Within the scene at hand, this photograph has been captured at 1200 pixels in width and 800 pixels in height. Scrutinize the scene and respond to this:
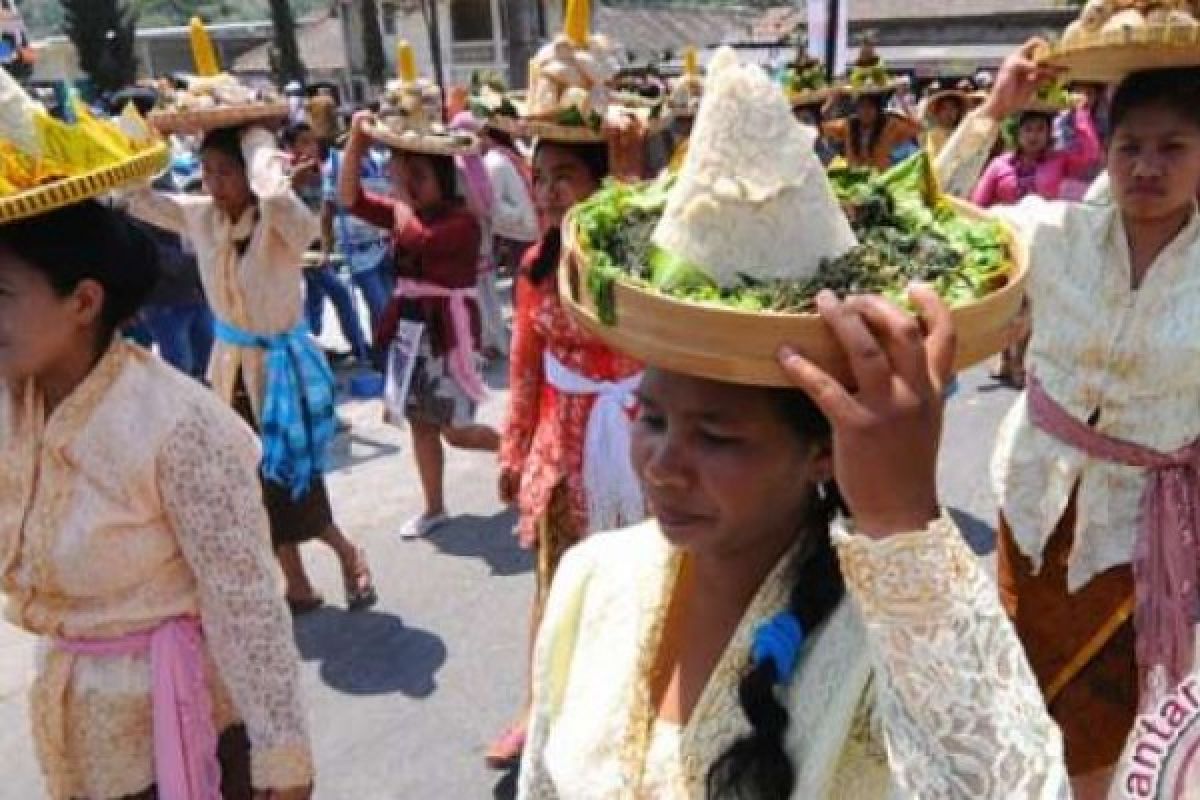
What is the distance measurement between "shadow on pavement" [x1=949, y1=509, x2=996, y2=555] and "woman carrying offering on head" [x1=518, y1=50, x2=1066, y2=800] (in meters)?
3.60

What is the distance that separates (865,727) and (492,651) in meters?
3.15

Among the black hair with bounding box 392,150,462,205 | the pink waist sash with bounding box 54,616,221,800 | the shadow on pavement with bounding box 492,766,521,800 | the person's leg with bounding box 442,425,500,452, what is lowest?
the shadow on pavement with bounding box 492,766,521,800

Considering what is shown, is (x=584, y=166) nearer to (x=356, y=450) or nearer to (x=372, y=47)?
(x=356, y=450)

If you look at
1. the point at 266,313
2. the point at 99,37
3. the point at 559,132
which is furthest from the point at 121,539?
the point at 99,37

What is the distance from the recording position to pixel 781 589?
152 cm

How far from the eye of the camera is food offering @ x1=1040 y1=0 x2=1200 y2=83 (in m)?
2.54

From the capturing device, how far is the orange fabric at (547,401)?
11.0 feet

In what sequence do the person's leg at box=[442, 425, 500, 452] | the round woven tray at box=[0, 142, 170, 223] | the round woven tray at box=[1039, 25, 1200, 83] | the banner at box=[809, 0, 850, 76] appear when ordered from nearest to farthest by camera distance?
the round woven tray at box=[0, 142, 170, 223] → the round woven tray at box=[1039, 25, 1200, 83] → the person's leg at box=[442, 425, 500, 452] → the banner at box=[809, 0, 850, 76]

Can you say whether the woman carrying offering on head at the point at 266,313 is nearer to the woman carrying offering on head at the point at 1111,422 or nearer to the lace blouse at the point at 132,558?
the lace blouse at the point at 132,558

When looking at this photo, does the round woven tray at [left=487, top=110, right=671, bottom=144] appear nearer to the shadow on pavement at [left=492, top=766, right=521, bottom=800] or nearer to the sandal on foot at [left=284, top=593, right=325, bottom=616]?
the shadow on pavement at [left=492, top=766, right=521, bottom=800]

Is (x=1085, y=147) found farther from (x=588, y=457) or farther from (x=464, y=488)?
(x=588, y=457)

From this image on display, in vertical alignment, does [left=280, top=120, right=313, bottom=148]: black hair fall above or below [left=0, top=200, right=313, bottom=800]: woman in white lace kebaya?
below

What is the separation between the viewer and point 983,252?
1410 mm

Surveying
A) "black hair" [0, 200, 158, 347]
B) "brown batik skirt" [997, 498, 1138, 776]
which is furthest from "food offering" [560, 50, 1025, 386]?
"brown batik skirt" [997, 498, 1138, 776]
